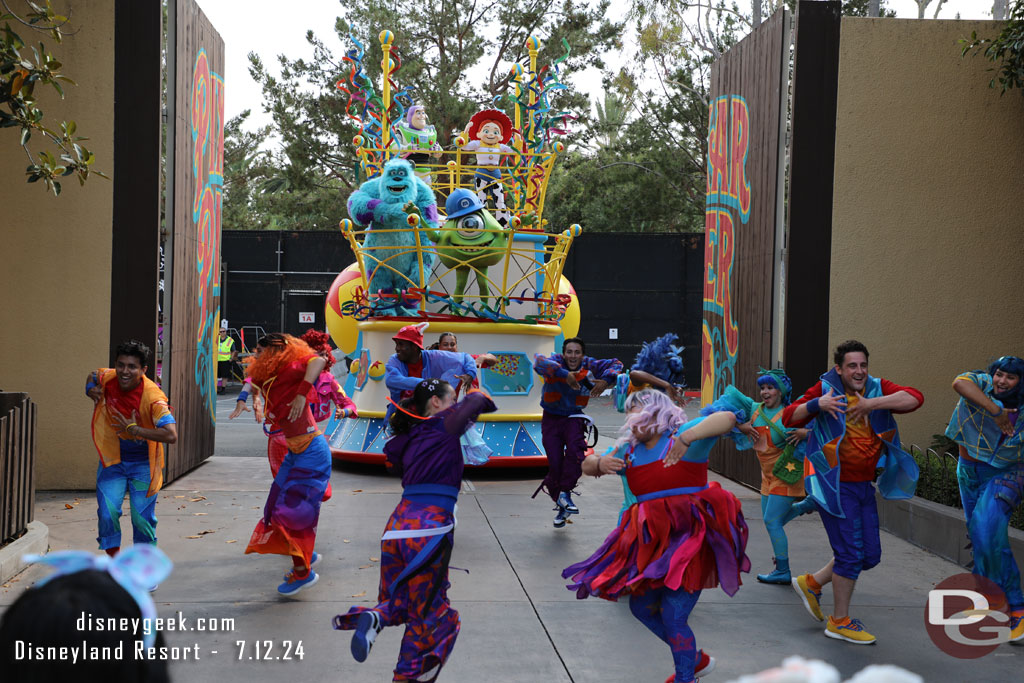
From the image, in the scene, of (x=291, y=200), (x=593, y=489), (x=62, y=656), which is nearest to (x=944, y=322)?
(x=593, y=489)

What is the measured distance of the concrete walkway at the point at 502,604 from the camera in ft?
17.6

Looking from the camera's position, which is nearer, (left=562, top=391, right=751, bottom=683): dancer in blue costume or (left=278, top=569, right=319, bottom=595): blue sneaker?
(left=562, top=391, right=751, bottom=683): dancer in blue costume

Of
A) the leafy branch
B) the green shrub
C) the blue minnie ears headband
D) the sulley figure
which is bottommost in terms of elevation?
the green shrub

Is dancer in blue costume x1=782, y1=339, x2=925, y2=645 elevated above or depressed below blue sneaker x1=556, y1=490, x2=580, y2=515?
above

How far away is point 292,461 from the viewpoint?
6879 millimetres

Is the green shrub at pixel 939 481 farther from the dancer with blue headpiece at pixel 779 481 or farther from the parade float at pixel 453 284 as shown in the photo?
the parade float at pixel 453 284

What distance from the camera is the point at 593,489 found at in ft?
38.7

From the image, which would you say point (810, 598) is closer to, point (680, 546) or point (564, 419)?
point (680, 546)

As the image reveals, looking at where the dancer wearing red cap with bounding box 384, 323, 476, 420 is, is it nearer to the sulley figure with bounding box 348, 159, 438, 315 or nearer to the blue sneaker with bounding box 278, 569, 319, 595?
the blue sneaker with bounding box 278, 569, 319, 595

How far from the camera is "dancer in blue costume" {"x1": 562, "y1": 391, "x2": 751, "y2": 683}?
4.55 meters

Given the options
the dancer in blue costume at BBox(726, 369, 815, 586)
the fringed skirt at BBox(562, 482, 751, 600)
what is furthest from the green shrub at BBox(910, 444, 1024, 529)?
the fringed skirt at BBox(562, 482, 751, 600)

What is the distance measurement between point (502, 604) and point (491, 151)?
27.1ft

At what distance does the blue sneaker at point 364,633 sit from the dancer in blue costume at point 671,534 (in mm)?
1004

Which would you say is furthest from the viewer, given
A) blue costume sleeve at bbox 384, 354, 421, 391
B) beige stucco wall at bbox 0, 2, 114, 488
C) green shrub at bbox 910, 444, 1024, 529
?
beige stucco wall at bbox 0, 2, 114, 488
